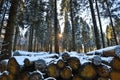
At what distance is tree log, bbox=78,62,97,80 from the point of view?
5164mm

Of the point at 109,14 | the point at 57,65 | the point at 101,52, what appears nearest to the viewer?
the point at 57,65

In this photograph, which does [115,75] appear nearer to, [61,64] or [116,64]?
[116,64]

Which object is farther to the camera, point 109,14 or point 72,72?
point 109,14

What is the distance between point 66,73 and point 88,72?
0.60m

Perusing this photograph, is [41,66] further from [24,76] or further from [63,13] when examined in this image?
[63,13]

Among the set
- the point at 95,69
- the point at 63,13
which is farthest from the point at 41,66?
the point at 63,13

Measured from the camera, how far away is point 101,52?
680 centimetres

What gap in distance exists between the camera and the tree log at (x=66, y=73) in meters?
5.31

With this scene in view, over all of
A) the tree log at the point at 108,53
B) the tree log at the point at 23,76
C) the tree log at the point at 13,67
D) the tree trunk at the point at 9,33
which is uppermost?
the tree trunk at the point at 9,33

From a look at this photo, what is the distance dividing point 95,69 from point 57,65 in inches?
41.5

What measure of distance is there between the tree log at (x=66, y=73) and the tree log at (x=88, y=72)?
0.98 feet

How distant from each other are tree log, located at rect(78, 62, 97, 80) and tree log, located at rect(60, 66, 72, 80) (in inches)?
11.7

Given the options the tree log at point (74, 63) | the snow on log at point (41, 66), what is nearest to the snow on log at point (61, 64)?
the tree log at point (74, 63)

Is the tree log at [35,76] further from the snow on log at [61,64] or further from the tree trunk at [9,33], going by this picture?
the tree trunk at [9,33]
